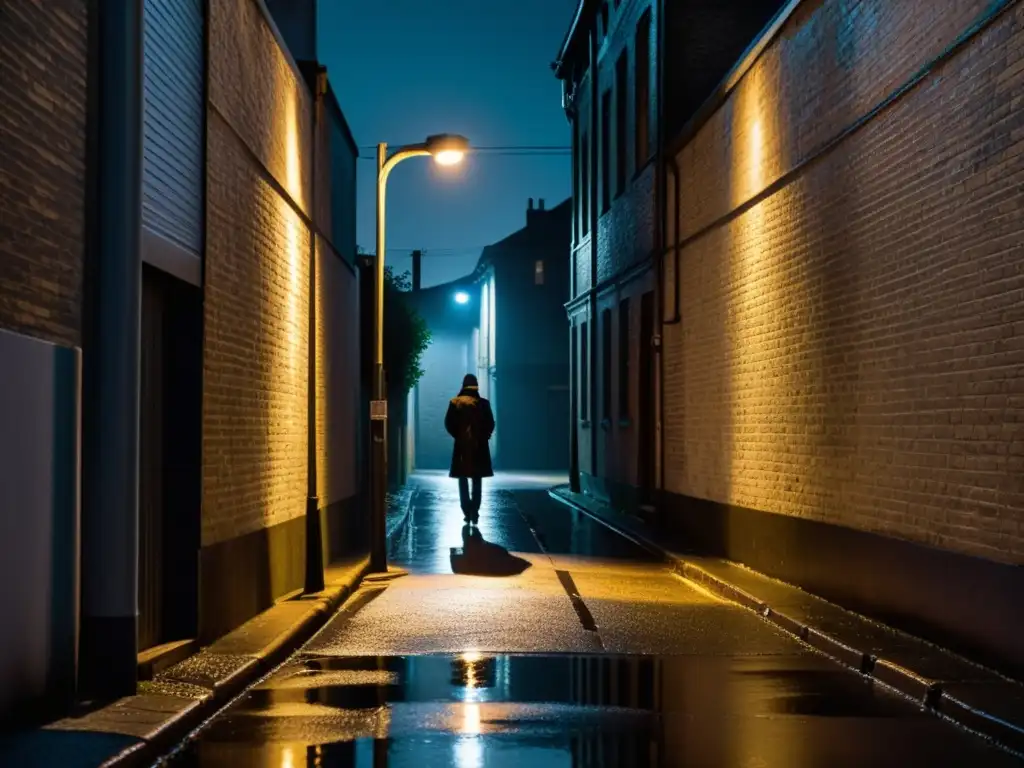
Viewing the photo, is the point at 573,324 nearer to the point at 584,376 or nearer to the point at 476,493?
the point at 584,376

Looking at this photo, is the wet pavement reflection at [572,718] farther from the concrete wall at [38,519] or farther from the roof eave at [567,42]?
the roof eave at [567,42]

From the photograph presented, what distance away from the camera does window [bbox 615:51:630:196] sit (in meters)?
24.7

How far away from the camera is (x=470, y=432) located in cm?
2102

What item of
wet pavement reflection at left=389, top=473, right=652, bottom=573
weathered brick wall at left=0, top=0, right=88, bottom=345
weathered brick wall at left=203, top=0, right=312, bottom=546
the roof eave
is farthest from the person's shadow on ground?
the roof eave

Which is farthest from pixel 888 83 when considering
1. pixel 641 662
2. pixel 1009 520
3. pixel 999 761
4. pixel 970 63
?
pixel 999 761

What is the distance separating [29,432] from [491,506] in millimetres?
20128

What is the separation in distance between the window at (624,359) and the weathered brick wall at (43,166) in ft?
57.6

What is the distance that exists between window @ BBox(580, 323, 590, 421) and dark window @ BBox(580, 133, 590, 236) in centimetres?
225

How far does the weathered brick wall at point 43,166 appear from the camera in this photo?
605 centimetres

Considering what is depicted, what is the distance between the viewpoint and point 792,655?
9203mm

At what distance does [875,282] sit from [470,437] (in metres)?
11.2

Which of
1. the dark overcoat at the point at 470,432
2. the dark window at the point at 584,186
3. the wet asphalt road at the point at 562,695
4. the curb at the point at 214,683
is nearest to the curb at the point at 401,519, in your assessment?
the dark overcoat at the point at 470,432

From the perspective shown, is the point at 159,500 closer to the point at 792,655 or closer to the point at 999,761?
the point at 792,655

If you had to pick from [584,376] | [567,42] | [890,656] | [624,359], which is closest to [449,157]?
[890,656]
